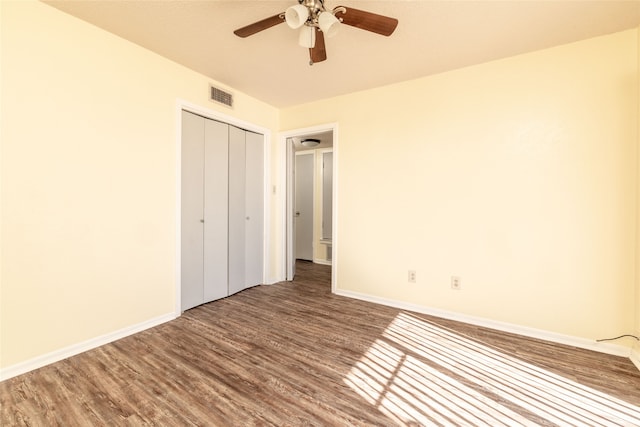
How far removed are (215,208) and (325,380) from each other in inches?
88.5

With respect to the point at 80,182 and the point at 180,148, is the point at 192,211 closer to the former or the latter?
the point at 180,148

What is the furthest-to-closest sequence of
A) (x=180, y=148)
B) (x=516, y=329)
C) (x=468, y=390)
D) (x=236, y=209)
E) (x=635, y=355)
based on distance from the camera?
(x=236, y=209) → (x=180, y=148) → (x=516, y=329) → (x=635, y=355) → (x=468, y=390)

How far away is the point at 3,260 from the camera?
178 centimetres

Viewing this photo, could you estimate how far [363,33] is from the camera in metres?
2.19

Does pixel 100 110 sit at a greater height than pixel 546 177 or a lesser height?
greater

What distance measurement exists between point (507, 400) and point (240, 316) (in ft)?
7.55

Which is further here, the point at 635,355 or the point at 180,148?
the point at 180,148

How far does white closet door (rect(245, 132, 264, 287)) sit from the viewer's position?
145 inches

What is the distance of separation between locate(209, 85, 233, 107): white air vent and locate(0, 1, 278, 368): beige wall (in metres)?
0.32

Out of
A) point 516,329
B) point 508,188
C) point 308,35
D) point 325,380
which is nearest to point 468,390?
point 325,380

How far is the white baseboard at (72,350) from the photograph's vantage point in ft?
5.97

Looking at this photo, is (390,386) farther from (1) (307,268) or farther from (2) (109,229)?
(1) (307,268)

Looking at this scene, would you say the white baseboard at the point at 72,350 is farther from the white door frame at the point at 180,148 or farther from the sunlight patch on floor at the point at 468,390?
the sunlight patch on floor at the point at 468,390

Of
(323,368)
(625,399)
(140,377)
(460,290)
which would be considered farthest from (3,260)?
(625,399)
